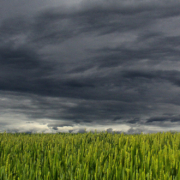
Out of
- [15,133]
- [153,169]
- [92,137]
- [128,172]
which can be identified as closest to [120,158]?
[153,169]

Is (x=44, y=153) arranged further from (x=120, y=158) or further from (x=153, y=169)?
(x=153, y=169)

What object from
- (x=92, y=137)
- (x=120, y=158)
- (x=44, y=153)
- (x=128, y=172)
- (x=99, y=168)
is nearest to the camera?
(x=128, y=172)

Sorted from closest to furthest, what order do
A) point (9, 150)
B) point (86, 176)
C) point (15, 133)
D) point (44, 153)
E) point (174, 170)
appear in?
point (86, 176), point (174, 170), point (44, 153), point (9, 150), point (15, 133)

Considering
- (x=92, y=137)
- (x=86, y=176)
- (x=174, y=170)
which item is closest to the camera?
(x=86, y=176)

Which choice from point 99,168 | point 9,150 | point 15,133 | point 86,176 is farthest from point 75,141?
point 15,133

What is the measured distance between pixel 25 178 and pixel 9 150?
15.4 ft

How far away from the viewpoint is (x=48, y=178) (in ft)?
A: 17.7

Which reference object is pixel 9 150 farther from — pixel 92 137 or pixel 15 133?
pixel 15 133

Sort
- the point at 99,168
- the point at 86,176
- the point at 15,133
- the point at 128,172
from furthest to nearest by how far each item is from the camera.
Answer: the point at 15,133 → the point at 99,168 → the point at 128,172 → the point at 86,176

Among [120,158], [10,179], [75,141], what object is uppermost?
[75,141]

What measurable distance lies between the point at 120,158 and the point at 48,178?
2.67m

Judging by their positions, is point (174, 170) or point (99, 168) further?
point (174, 170)

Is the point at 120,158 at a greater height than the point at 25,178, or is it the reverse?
the point at 120,158

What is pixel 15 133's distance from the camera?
1717 cm
